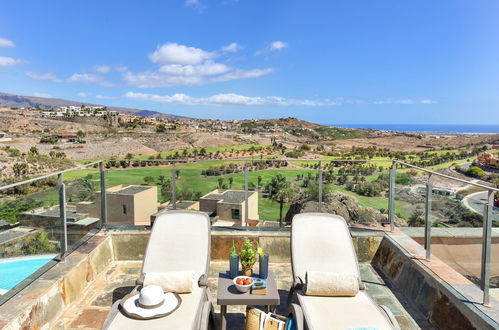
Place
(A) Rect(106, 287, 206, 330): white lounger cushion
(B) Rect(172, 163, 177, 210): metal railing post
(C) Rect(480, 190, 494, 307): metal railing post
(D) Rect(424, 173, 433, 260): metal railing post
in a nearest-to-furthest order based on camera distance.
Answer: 1. (A) Rect(106, 287, 206, 330): white lounger cushion
2. (C) Rect(480, 190, 494, 307): metal railing post
3. (D) Rect(424, 173, 433, 260): metal railing post
4. (B) Rect(172, 163, 177, 210): metal railing post

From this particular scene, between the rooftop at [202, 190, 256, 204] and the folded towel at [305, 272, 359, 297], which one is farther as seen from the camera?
the rooftop at [202, 190, 256, 204]

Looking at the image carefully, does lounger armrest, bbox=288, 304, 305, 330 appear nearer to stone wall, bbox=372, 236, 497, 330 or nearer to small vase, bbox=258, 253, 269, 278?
small vase, bbox=258, 253, 269, 278

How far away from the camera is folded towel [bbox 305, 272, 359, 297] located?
279 centimetres

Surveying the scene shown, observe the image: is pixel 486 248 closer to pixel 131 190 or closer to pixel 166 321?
pixel 166 321

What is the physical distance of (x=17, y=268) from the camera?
11.0ft

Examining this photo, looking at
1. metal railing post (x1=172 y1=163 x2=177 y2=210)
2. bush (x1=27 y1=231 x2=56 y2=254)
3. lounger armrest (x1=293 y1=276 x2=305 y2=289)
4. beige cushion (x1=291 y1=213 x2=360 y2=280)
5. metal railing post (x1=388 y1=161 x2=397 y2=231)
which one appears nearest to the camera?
lounger armrest (x1=293 y1=276 x2=305 y2=289)

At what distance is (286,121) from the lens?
9719cm

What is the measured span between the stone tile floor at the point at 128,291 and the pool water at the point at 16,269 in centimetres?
56

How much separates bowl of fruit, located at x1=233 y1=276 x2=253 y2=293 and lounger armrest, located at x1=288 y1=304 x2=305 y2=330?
40cm

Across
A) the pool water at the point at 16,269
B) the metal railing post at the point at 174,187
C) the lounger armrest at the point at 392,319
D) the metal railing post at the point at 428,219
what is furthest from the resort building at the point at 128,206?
the metal railing post at the point at 428,219

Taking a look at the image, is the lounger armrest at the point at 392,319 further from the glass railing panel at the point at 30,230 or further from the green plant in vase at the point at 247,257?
the glass railing panel at the point at 30,230

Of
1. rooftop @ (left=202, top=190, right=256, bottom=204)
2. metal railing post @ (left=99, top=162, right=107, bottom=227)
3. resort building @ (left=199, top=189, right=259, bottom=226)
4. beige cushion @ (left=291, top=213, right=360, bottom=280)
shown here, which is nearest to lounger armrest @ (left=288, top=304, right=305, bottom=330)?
beige cushion @ (left=291, top=213, right=360, bottom=280)

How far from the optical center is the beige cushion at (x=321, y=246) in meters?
3.20

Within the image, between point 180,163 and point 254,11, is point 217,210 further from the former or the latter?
point 254,11
